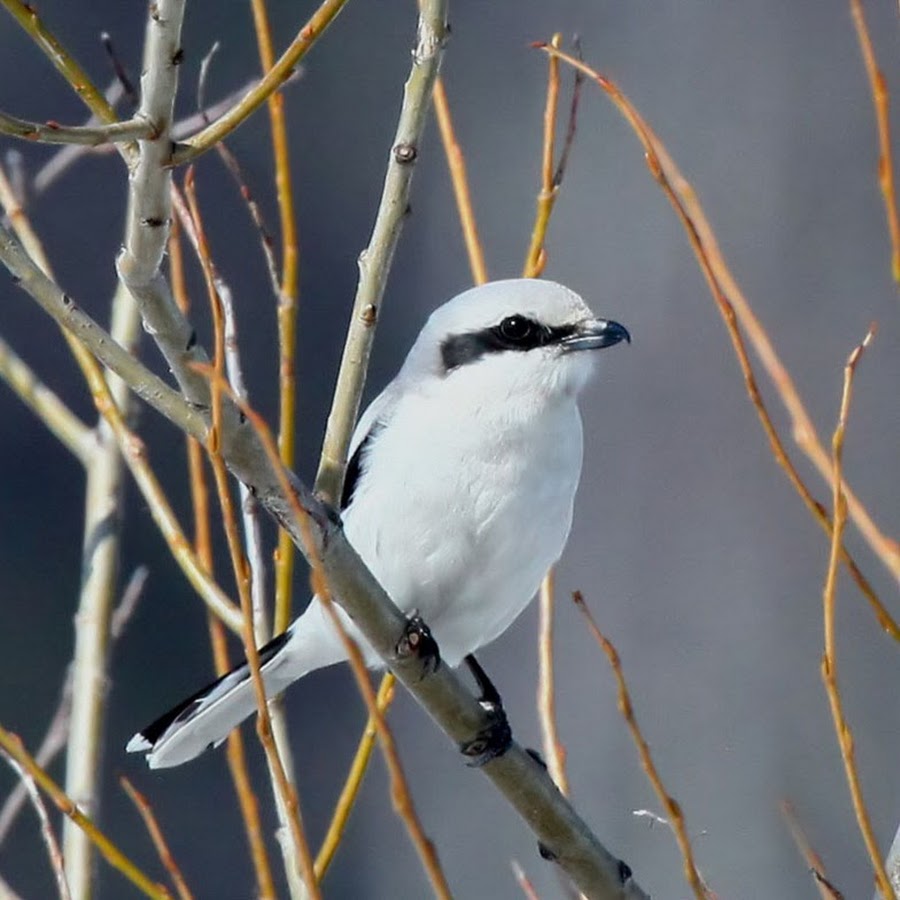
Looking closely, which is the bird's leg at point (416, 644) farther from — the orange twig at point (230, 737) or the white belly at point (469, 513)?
the white belly at point (469, 513)

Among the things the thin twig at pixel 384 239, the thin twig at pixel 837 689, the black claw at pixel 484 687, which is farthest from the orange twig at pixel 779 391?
the black claw at pixel 484 687

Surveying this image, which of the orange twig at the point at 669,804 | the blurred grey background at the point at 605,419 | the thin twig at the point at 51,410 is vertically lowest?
the blurred grey background at the point at 605,419

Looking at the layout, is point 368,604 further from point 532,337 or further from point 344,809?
point 532,337

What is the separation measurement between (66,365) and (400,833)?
7.07ft

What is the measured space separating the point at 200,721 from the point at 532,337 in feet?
2.41

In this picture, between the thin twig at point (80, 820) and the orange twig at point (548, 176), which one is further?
the orange twig at point (548, 176)

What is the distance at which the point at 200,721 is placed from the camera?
246cm

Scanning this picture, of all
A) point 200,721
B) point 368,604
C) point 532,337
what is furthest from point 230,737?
point 532,337

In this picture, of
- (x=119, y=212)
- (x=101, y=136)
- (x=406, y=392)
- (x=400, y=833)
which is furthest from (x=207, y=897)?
(x=101, y=136)

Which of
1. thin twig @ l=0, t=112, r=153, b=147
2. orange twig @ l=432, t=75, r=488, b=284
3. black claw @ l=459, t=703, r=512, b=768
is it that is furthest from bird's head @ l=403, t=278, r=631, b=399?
thin twig @ l=0, t=112, r=153, b=147

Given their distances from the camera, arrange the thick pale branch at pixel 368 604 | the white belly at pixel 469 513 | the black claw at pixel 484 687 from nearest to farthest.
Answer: the thick pale branch at pixel 368 604, the white belly at pixel 469 513, the black claw at pixel 484 687

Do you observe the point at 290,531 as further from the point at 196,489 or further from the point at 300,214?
the point at 300,214

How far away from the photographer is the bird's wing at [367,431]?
262 centimetres

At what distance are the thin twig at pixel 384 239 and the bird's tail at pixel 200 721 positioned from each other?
24.1 inches
